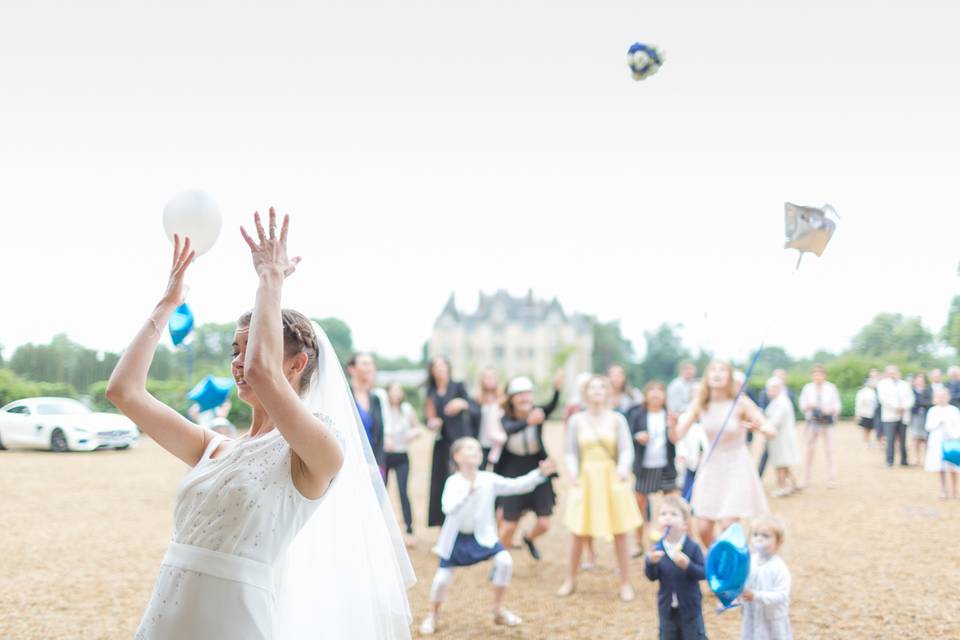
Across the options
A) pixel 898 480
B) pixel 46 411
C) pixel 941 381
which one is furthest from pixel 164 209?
pixel 898 480

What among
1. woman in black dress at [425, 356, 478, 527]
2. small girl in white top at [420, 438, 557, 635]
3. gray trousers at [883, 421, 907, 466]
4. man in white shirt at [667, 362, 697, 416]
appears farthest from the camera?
man in white shirt at [667, 362, 697, 416]

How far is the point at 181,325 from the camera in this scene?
478cm

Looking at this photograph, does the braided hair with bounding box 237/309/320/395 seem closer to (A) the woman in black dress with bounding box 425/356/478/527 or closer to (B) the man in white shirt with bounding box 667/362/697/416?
(A) the woman in black dress with bounding box 425/356/478/527

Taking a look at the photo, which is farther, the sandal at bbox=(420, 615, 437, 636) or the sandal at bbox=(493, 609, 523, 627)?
the sandal at bbox=(493, 609, 523, 627)

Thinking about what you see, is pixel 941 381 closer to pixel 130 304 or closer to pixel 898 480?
pixel 898 480

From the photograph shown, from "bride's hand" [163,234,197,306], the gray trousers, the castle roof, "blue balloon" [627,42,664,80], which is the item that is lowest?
the gray trousers

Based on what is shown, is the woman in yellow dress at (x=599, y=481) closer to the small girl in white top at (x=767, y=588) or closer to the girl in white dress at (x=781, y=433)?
the small girl in white top at (x=767, y=588)

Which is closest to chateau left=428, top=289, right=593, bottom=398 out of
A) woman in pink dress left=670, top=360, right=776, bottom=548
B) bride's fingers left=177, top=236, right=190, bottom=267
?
woman in pink dress left=670, top=360, right=776, bottom=548

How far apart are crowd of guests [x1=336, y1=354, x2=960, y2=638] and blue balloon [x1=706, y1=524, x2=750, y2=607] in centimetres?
14

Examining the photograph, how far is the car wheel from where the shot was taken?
440 centimetres

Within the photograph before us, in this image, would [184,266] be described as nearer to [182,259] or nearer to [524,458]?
[182,259]

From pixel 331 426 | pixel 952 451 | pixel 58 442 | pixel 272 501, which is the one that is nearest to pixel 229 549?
pixel 272 501

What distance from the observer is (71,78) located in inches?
212

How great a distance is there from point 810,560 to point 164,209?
5563 mm
